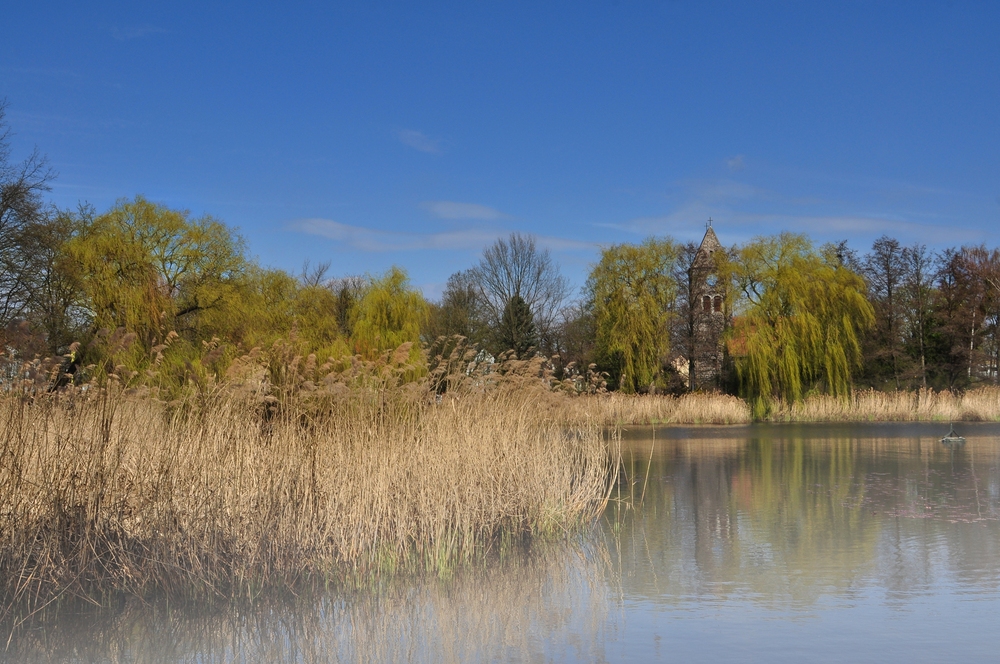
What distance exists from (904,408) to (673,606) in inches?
1030

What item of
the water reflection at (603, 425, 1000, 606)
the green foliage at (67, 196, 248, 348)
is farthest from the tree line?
the water reflection at (603, 425, 1000, 606)

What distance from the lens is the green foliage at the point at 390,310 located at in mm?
42188

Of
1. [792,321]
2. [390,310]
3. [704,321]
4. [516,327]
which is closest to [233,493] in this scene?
[792,321]

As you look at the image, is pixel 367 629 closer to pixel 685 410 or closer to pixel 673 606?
pixel 673 606

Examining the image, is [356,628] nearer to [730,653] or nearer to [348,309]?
[730,653]

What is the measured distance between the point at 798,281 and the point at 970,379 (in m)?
15.0

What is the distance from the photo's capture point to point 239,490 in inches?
254

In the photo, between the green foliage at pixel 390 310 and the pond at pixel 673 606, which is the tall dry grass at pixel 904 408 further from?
the pond at pixel 673 606

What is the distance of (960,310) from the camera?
4353 centimetres

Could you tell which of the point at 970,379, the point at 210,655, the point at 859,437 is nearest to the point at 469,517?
the point at 210,655

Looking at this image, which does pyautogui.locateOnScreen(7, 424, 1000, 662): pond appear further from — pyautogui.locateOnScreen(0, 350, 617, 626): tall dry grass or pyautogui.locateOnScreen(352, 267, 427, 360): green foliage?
pyautogui.locateOnScreen(352, 267, 427, 360): green foliage

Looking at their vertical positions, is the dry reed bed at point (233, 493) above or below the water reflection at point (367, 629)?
above

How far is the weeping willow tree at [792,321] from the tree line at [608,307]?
68 mm

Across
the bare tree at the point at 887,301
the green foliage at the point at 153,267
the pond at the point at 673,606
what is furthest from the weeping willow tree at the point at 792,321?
the pond at the point at 673,606
